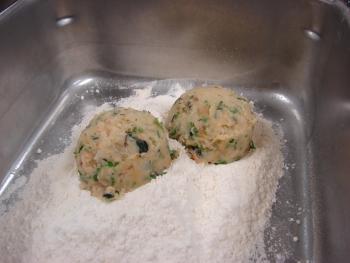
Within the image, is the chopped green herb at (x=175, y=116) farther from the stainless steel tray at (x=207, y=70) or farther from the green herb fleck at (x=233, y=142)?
the stainless steel tray at (x=207, y=70)

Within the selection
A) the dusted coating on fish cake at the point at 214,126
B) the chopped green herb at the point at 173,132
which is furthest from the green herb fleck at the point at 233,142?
the chopped green herb at the point at 173,132

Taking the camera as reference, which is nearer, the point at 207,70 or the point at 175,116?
the point at 175,116

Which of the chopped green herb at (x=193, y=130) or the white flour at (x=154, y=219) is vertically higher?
the chopped green herb at (x=193, y=130)

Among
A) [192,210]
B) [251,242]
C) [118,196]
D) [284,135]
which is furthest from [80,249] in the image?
[284,135]

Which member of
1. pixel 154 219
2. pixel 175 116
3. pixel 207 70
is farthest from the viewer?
pixel 207 70

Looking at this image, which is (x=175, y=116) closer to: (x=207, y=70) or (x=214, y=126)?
(x=214, y=126)

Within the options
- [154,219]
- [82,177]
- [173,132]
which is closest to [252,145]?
[173,132]

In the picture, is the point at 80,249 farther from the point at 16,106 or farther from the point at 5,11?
the point at 5,11

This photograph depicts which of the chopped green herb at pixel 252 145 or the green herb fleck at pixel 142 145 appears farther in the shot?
the chopped green herb at pixel 252 145
